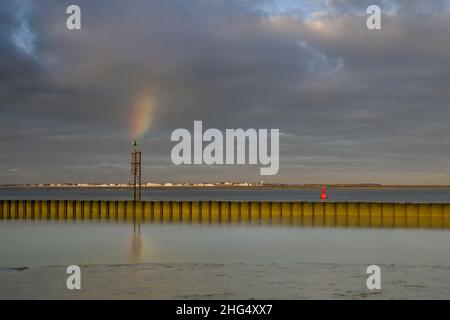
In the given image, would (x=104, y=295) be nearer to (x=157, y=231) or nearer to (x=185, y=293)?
(x=185, y=293)

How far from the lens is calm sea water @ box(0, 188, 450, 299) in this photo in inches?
719

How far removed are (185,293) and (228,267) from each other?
649 centimetres

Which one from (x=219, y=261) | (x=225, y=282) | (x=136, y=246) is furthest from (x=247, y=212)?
(x=225, y=282)

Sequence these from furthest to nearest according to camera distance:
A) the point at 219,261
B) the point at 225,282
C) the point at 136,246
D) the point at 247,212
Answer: the point at 247,212 < the point at 136,246 < the point at 219,261 < the point at 225,282

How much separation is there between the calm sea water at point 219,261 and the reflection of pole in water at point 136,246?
6 cm

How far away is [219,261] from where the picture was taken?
2670 cm

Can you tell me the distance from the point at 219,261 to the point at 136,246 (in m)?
7.57

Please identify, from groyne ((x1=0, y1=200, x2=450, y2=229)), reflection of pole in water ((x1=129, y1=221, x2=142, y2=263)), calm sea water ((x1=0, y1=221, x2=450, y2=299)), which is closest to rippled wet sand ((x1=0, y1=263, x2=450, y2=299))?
calm sea water ((x1=0, y1=221, x2=450, y2=299))

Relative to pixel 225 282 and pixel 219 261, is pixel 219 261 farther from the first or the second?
pixel 225 282

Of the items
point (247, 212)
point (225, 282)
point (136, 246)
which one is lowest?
point (136, 246)

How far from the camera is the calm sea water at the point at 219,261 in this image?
1825 centimetres

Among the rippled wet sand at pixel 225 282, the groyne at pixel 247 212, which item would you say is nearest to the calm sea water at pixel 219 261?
the rippled wet sand at pixel 225 282

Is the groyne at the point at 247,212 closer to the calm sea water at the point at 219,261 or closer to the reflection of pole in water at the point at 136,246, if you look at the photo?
the calm sea water at the point at 219,261
